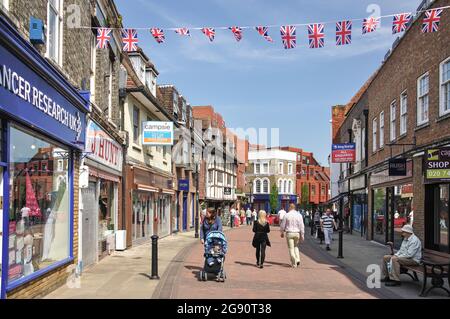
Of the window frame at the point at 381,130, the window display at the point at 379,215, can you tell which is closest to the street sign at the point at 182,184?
the window display at the point at 379,215

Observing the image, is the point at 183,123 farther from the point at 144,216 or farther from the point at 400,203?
the point at 400,203

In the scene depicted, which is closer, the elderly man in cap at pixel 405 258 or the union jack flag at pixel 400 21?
the union jack flag at pixel 400 21

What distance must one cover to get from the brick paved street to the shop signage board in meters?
3.32

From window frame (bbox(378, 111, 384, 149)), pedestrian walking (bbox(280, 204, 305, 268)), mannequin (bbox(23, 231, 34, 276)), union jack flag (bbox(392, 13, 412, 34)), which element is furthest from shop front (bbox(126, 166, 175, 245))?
union jack flag (bbox(392, 13, 412, 34))

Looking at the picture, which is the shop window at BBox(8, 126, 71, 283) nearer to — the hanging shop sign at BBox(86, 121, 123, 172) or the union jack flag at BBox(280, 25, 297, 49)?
the hanging shop sign at BBox(86, 121, 123, 172)

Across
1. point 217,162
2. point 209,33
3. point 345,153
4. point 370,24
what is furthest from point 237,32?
point 217,162

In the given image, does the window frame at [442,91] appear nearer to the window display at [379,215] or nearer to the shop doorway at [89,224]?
the window display at [379,215]

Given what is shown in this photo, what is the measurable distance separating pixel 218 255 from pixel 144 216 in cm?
1098

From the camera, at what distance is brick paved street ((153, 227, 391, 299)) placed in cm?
935

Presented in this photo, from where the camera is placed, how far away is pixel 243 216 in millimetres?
52125

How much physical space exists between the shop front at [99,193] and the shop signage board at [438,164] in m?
8.49

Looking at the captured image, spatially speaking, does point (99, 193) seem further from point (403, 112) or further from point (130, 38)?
point (403, 112)

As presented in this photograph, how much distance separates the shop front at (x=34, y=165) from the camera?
6.84m

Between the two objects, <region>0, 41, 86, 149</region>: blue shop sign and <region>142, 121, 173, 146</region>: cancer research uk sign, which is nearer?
<region>0, 41, 86, 149</region>: blue shop sign
